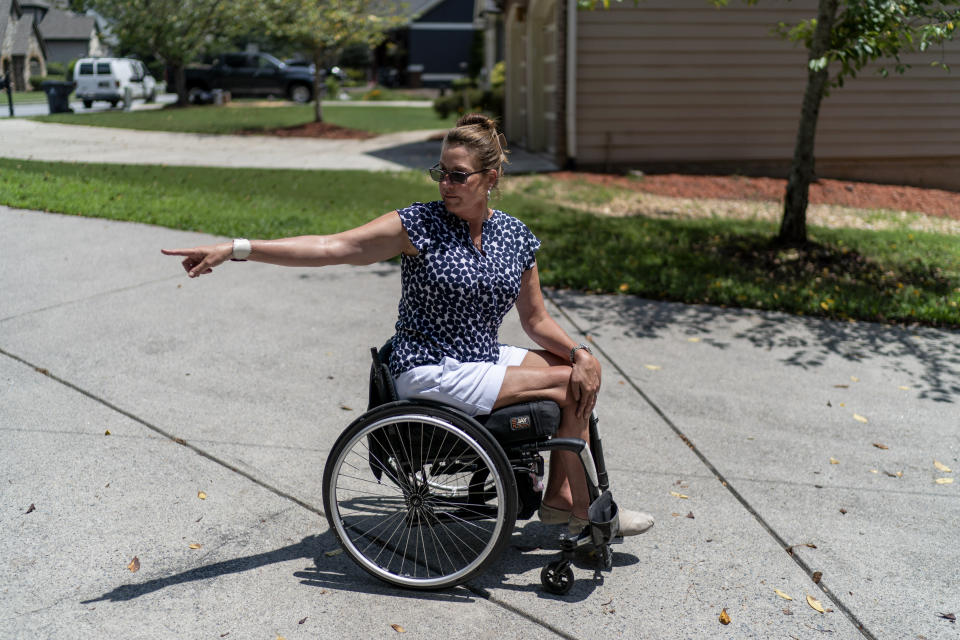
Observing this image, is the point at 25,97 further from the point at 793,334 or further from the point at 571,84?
the point at 793,334

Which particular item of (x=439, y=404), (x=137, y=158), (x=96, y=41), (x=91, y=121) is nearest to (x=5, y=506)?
(x=439, y=404)

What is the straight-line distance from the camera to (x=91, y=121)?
22156 mm

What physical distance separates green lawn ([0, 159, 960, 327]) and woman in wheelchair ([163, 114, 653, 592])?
172 inches

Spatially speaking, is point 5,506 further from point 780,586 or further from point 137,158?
point 137,158

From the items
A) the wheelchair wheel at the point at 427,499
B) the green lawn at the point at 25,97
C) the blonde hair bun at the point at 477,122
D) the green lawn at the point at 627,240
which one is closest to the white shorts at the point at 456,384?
the wheelchair wheel at the point at 427,499

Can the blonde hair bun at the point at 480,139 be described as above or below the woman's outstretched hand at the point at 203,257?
above

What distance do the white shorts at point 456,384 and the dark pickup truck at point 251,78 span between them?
1381 inches

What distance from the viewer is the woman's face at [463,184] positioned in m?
3.29

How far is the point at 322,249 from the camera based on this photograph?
3238 mm

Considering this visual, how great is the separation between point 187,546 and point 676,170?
1273cm

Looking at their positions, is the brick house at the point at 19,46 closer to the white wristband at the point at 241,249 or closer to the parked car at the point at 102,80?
the white wristband at the point at 241,249

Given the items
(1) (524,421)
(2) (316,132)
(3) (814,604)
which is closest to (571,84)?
(2) (316,132)

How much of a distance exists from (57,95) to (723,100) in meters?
17.3

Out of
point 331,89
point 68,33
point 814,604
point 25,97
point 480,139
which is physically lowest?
point 814,604
